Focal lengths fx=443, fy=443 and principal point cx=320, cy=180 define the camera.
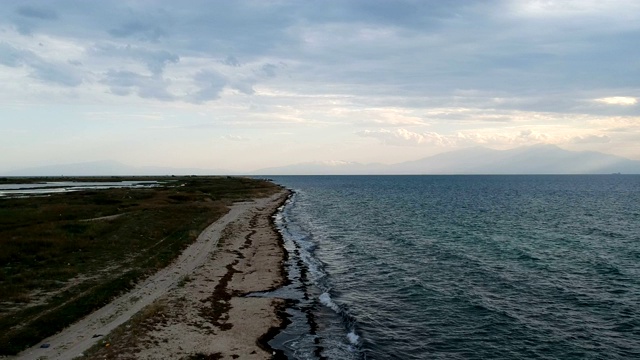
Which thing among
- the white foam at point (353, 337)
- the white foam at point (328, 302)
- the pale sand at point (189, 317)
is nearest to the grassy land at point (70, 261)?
the pale sand at point (189, 317)

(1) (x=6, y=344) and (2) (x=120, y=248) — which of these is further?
(2) (x=120, y=248)

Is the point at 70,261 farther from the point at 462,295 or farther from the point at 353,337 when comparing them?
the point at 462,295

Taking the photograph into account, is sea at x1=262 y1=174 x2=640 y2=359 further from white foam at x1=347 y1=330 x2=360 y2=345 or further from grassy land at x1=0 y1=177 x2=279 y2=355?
grassy land at x1=0 y1=177 x2=279 y2=355

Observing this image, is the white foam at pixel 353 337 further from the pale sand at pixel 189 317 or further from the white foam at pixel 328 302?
the pale sand at pixel 189 317

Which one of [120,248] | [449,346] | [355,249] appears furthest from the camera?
[355,249]

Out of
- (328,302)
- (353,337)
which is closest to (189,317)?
(353,337)

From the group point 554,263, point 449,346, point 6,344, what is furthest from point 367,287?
point 6,344

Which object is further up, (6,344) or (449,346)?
(6,344)

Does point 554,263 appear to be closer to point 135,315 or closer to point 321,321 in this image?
point 321,321

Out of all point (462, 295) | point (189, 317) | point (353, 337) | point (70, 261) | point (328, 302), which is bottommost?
point (353, 337)

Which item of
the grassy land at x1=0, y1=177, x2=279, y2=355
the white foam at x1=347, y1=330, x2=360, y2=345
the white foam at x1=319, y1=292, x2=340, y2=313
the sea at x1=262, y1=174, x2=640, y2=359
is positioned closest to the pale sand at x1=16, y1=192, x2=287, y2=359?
the grassy land at x1=0, y1=177, x2=279, y2=355
